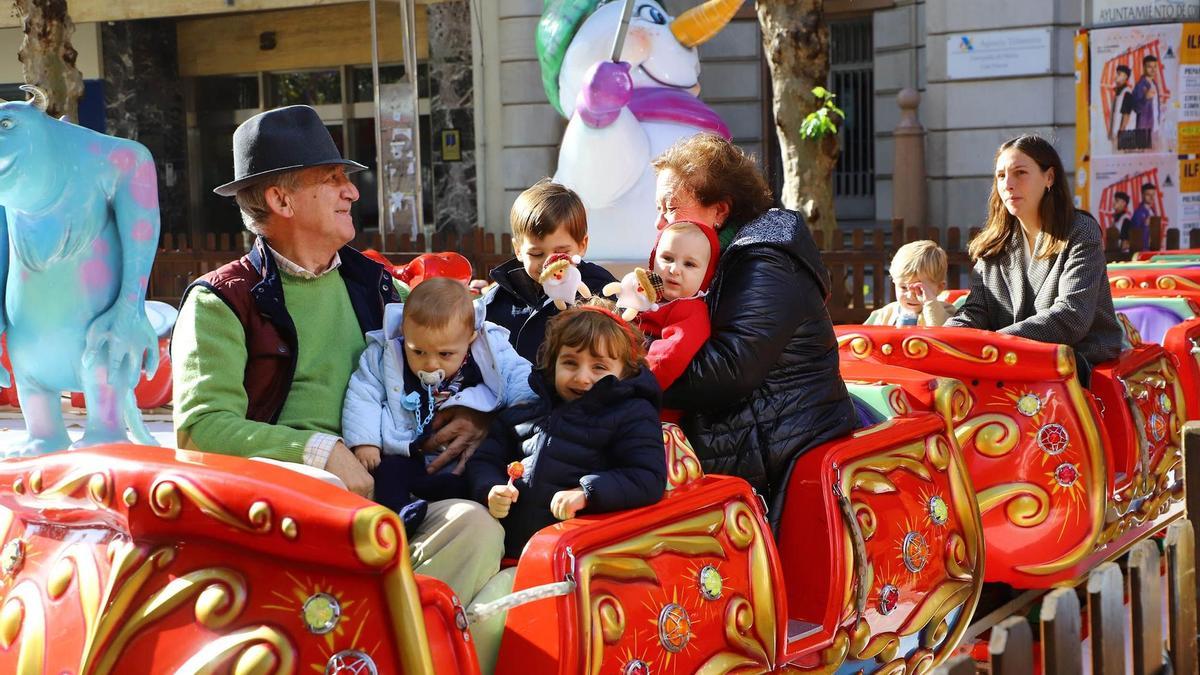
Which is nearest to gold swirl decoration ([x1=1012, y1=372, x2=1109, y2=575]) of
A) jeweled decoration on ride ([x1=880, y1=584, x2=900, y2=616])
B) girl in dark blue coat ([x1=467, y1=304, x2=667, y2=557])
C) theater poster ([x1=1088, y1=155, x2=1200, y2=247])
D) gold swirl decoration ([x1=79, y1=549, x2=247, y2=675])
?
jeweled decoration on ride ([x1=880, y1=584, x2=900, y2=616])

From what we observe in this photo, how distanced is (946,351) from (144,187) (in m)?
2.51

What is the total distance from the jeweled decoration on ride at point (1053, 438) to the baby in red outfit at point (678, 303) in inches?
51.4

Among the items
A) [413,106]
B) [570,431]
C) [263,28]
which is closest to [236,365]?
[570,431]

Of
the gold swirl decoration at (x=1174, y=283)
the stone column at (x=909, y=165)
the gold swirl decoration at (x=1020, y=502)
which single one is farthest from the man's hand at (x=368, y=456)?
the stone column at (x=909, y=165)

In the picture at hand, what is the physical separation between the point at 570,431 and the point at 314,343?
1.94 feet

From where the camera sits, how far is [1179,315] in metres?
5.14

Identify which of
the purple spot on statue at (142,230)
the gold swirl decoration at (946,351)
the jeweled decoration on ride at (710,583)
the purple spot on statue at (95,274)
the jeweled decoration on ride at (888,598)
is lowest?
the jeweled decoration on ride at (888,598)

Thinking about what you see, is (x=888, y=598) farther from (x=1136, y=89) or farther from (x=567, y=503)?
(x=1136, y=89)

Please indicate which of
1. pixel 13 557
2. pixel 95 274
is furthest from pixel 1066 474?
pixel 95 274

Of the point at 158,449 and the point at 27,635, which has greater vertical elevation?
the point at 158,449

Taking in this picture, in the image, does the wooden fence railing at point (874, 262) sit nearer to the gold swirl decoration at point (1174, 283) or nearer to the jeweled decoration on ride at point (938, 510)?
the gold swirl decoration at point (1174, 283)

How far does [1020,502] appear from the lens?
368 centimetres

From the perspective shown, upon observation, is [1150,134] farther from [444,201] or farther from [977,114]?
[444,201]

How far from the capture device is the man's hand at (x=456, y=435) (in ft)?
8.19
